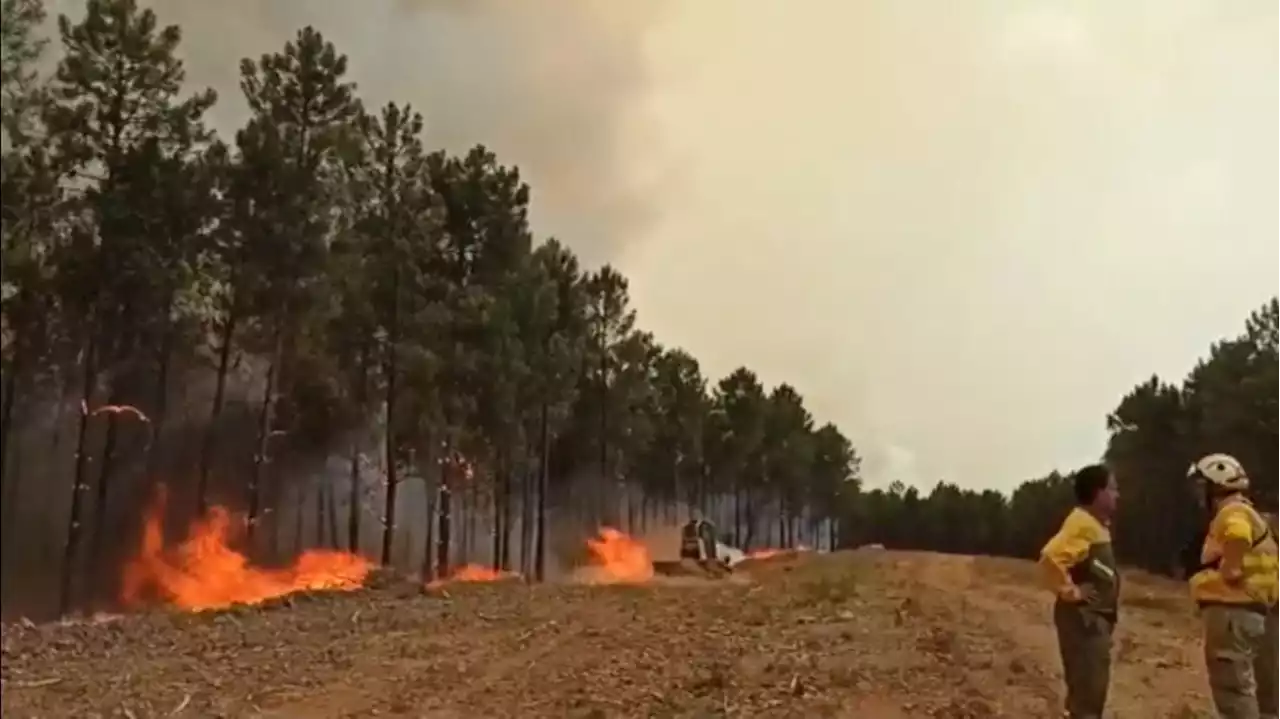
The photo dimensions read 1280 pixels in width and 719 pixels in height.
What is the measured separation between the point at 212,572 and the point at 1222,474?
10542mm

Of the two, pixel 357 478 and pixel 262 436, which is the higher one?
pixel 262 436

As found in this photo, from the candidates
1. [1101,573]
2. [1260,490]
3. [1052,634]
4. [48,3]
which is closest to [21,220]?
[48,3]

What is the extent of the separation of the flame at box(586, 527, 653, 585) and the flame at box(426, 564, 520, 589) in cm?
243

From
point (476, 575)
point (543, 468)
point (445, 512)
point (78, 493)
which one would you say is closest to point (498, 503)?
point (543, 468)

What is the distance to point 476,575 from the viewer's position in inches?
951

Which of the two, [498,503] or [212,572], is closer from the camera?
[212,572]

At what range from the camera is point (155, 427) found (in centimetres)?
1154

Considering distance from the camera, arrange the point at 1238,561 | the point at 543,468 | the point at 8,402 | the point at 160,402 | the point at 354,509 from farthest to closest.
Result: the point at 543,468 < the point at 354,509 < the point at 160,402 < the point at 1238,561 < the point at 8,402

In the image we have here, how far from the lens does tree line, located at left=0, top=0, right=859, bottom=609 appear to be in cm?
507

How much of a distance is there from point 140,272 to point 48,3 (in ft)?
25.9

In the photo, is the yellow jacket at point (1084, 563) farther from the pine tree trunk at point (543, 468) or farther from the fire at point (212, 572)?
the pine tree trunk at point (543, 468)

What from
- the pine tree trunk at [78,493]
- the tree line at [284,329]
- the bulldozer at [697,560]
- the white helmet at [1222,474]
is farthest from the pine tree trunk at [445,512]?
the white helmet at [1222,474]

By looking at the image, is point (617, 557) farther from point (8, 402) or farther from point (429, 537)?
point (8, 402)

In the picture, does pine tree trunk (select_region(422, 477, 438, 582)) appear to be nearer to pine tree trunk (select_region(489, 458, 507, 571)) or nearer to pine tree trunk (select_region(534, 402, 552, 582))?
pine tree trunk (select_region(489, 458, 507, 571))
